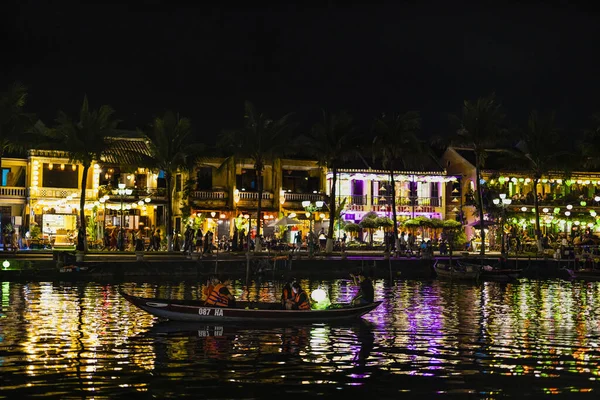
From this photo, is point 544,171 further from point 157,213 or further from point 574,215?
point 157,213

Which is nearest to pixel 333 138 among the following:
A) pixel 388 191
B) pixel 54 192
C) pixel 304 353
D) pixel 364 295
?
pixel 388 191

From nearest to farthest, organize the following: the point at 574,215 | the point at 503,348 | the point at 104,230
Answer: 1. the point at 503,348
2. the point at 104,230
3. the point at 574,215

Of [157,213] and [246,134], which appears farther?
[157,213]

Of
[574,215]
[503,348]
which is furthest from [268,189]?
[503,348]

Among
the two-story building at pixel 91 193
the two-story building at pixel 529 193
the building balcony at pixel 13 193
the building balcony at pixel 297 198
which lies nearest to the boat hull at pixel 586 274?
the two-story building at pixel 529 193

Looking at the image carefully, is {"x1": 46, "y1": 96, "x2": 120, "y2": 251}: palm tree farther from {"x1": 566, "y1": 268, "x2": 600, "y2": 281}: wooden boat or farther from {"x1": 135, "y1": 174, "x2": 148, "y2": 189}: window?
{"x1": 566, "y1": 268, "x2": 600, "y2": 281}: wooden boat

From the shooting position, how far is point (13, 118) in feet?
182

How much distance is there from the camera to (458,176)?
82250 mm

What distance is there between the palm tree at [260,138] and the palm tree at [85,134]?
1106cm

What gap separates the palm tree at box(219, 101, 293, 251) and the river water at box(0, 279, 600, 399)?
29400mm

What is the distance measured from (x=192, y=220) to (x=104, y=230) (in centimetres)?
829

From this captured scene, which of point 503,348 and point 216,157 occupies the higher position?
point 216,157

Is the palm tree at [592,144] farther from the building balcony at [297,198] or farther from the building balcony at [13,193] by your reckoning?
the building balcony at [13,193]

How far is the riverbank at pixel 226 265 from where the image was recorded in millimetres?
48750
